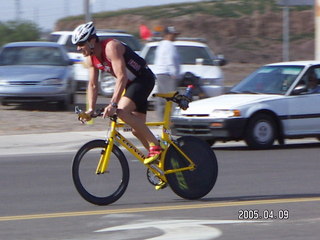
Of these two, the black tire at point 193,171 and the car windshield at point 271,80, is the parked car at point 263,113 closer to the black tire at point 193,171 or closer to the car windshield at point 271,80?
the car windshield at point 271,80

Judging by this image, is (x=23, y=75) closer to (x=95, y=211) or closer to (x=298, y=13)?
(x=95, y=211)

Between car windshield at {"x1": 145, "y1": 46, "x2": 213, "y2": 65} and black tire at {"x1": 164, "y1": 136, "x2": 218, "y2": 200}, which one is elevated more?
car windshield at {"x1": 145, "y1": 46, "x2": 213, "y2": 65}

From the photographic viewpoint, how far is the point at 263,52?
45.8m

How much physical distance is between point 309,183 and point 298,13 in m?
44.1

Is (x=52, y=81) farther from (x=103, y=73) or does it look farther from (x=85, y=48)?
(x=85, y=48)


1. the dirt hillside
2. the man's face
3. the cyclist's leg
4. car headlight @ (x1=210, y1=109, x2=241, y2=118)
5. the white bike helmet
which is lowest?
car headlight @ (x1=210, y1=109, x2=241, y2=118)

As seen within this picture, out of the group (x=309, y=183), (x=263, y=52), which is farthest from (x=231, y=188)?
(x=263, y=52)

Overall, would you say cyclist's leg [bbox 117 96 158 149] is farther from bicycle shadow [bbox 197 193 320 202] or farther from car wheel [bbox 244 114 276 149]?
car wheel [bbox 244 114 276 149]

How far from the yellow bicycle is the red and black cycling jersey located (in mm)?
318

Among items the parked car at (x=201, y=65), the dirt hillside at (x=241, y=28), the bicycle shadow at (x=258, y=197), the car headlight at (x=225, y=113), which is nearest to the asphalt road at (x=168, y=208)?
the bicycle shadow at (x=258, y=197)

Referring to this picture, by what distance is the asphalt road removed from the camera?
22.6 feet

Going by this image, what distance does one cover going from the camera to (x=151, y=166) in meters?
8.26

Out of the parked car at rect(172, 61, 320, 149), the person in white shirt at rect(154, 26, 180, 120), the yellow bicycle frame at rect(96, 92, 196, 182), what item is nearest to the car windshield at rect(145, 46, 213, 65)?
the person in white shirt at rect(154, 26, 180, 120)

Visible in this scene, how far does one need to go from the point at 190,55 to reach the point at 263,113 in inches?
270
